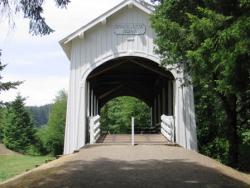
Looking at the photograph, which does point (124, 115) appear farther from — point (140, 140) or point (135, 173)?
point (135, 173)

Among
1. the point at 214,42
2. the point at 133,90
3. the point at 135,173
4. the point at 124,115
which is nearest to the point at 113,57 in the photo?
the point at 214,42

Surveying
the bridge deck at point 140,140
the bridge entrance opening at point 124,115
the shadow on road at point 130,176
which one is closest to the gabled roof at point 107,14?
the bridge deck at point 140,140

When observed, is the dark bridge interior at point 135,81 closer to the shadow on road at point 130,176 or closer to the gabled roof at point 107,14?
the gabled roof at point 107,14

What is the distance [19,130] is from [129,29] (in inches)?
2028

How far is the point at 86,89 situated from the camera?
17.1 meters

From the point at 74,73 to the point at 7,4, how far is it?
31.3 feet

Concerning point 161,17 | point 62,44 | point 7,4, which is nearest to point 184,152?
point 161,17

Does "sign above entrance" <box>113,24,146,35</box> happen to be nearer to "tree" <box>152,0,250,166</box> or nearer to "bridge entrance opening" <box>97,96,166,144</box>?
"tree" <box>152,0,250,166</box>

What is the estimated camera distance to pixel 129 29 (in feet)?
55.4

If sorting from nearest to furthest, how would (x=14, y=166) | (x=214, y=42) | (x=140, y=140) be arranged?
(x=214, y=42) → (x=140, y=140) → (x=14, y=166)

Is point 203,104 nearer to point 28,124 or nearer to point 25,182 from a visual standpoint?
point 25,182

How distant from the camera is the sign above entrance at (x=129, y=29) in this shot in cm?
1686

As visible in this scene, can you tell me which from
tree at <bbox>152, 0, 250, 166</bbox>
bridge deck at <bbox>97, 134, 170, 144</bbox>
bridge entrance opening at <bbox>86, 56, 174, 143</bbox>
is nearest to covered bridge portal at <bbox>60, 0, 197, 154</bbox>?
bridge deck at <bbox>97, 134, 170, 144</bbox>

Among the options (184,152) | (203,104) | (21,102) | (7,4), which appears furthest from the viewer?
(21,102)
